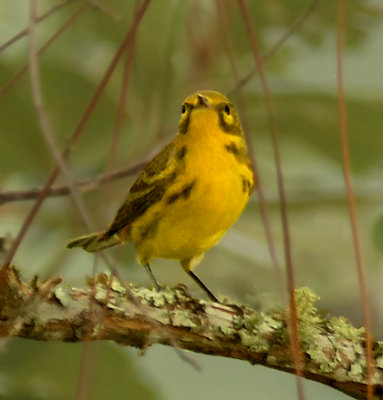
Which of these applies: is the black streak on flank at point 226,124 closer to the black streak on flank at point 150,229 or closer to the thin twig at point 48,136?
the black streak on flank at point 150,229

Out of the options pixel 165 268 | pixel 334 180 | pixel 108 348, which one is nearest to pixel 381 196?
pixel 334 180

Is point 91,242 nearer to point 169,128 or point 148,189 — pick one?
point 148,189

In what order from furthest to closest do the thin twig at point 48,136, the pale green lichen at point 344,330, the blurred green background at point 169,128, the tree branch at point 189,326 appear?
the blurred green background at point 169,128, the pale green lichen at point 344,330, the tree branch at point 189,326, the thin twig at point 48,136

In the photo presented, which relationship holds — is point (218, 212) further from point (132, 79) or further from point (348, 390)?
point (132, 79)

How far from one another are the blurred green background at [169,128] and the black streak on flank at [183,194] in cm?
45

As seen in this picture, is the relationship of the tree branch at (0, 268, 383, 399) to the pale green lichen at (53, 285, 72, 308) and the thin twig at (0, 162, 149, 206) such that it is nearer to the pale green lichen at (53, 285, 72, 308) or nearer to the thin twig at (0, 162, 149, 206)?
the pale green lichen at (53, 285, 72, 308)

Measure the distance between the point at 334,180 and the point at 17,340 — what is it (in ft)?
2.26

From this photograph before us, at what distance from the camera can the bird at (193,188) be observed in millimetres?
825

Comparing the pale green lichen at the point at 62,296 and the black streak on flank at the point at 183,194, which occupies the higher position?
the black streak on flank at the point at 183,194

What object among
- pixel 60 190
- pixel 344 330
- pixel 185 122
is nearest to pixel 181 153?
pixel 185 122

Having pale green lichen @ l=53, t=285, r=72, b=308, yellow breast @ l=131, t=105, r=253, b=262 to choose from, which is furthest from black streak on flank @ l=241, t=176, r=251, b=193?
pale green lichen @ l=53, t=285, r=72, b=308

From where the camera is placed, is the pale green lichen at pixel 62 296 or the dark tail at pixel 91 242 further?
the dark tail at pixel 91 242

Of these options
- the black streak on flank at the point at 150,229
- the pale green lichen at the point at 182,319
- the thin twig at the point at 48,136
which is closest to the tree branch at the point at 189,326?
the pale green lichen at the point at 182,319

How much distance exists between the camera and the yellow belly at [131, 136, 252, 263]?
2.70ft
